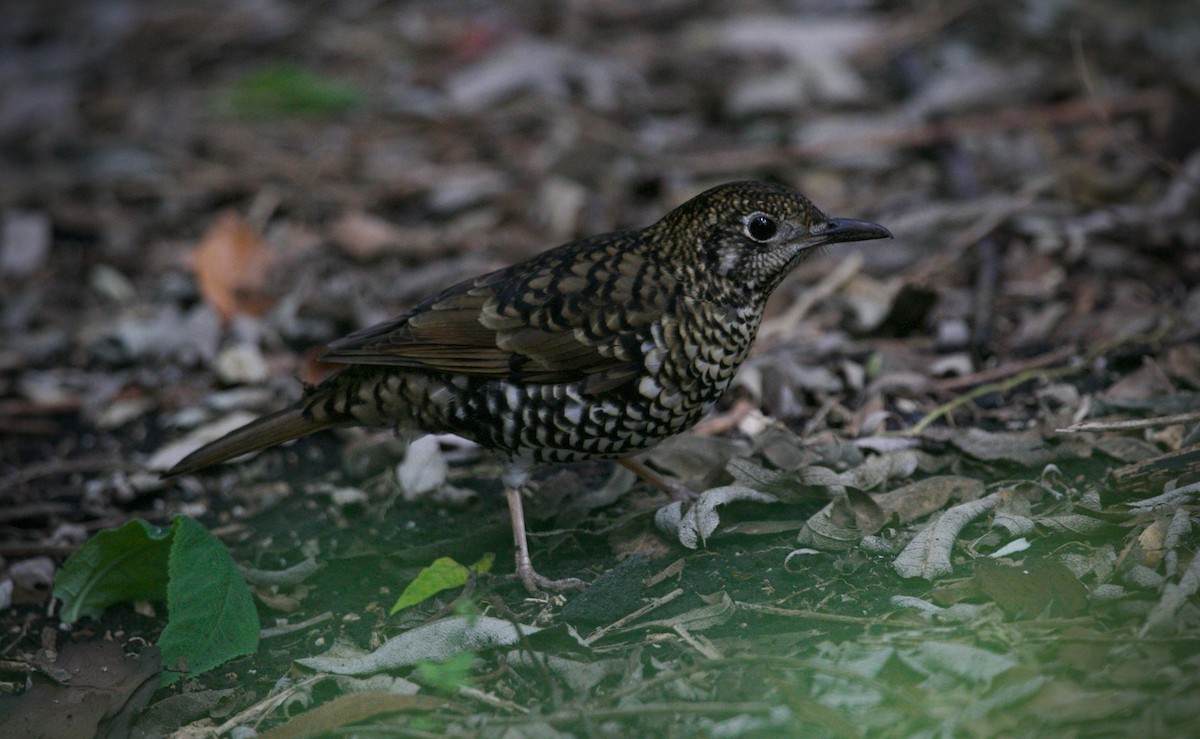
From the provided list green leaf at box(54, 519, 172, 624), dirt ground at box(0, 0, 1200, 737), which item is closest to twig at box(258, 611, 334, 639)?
dirt ground at box(0, 0, 1200, 737)


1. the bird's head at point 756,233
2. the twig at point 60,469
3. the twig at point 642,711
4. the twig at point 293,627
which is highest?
the bird's head at point 756,233

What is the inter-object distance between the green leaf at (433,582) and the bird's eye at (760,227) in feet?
4.62

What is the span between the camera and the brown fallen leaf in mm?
6180

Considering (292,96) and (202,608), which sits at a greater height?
(292,96)

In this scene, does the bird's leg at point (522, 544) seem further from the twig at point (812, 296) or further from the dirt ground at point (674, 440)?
the twig at point (812, 296)

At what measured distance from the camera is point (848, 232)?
3.98 meters

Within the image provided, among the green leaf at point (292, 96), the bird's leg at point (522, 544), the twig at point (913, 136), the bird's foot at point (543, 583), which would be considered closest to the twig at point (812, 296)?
the twig at point (913, 136)

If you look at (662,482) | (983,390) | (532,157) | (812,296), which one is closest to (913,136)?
(812,296)

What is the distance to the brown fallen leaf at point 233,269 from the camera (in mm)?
6180

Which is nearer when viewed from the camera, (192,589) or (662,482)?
(192,589)

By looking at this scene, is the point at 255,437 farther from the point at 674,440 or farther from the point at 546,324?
the point at 674,440

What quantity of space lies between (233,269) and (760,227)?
11.1 feet

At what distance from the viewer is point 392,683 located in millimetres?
3512

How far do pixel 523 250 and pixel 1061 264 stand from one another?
2595 mm
